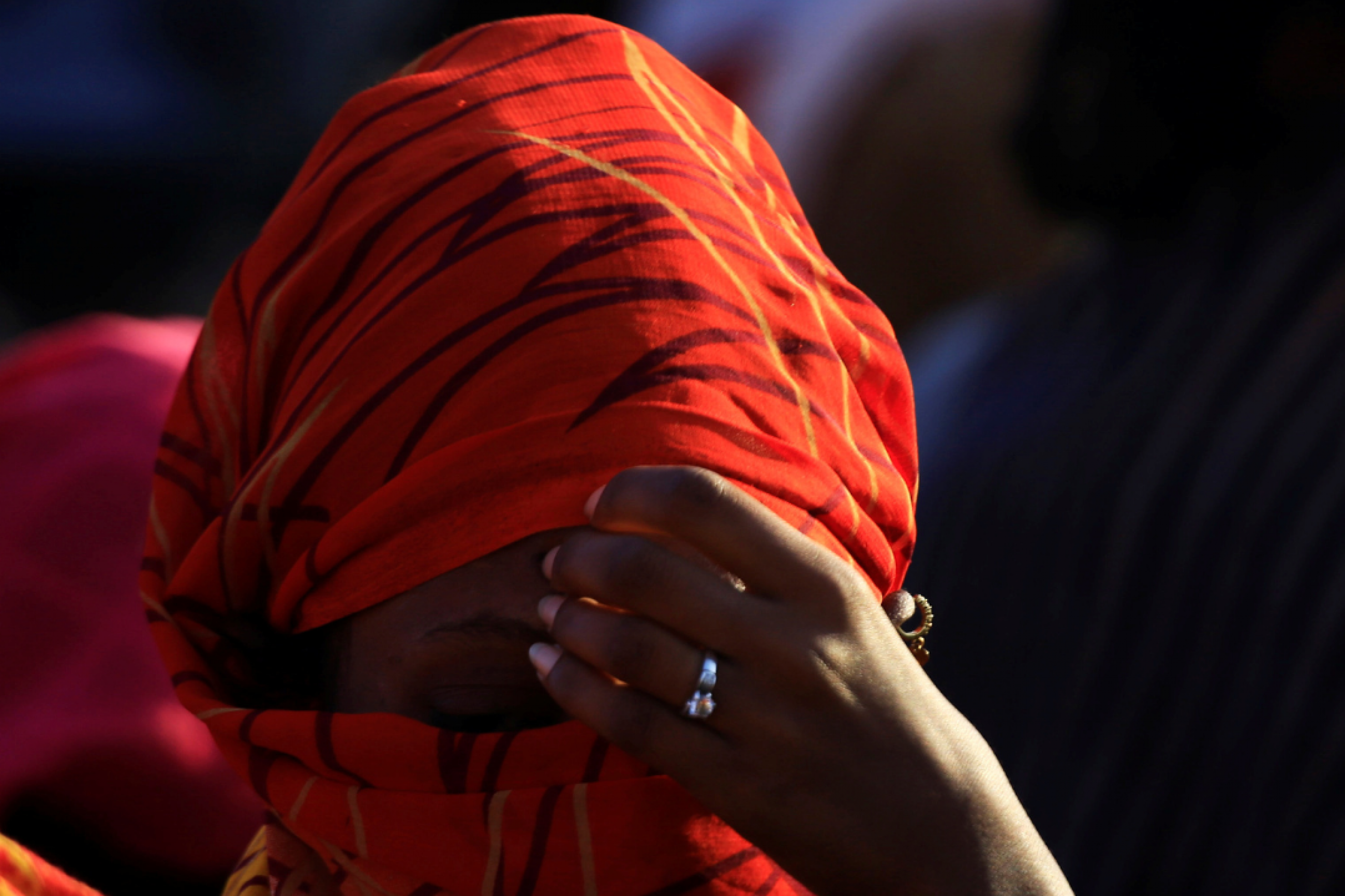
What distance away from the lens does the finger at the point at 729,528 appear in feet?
2.62

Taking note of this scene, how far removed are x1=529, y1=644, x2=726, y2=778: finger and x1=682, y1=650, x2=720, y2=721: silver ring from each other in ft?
0.04

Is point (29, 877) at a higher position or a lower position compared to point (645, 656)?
lower

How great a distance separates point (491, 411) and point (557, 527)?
11 cm

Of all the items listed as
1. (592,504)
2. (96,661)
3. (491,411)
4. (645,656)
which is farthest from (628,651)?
(96,661)

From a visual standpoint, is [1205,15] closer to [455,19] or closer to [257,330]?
[257,330]

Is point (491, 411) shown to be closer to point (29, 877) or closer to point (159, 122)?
point (29, 877)

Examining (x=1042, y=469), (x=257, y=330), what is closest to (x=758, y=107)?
(x=1042, y=469)

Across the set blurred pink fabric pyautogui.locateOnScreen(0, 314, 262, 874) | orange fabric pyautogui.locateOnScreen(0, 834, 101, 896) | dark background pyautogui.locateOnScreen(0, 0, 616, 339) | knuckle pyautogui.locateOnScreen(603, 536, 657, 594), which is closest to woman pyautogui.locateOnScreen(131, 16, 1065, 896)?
knuckle pyautogui.locateOnScreen(603, 536, 657, 594)

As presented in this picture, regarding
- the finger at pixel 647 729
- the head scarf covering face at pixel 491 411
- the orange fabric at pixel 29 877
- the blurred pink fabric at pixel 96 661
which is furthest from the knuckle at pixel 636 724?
the blurred pink fabric at pixel 96 661

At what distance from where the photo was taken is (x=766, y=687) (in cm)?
79

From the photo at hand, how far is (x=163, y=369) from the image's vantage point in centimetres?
198

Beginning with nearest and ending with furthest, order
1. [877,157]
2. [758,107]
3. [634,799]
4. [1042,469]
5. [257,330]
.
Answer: [634,799] < [257,330] < [1042,469] < [877,157] < [758,107]

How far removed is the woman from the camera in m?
0.80

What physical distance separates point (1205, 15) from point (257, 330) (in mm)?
2156
